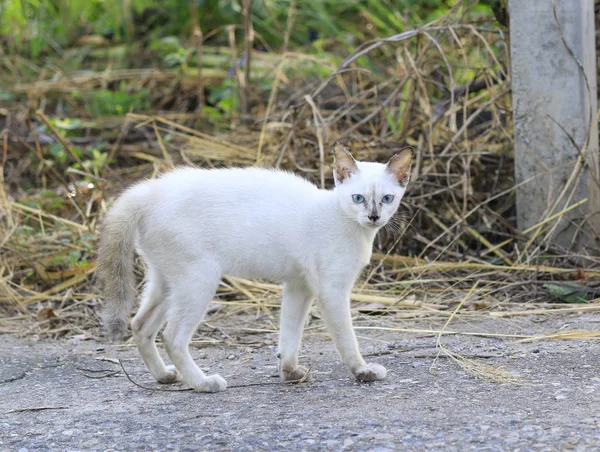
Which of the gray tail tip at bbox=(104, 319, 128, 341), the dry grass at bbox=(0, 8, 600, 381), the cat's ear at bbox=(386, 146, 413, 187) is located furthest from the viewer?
the dry grass at bbox=(0, 8, 600, 381)

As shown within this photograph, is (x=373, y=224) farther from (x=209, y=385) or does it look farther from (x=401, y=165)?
(x=209, y=385)

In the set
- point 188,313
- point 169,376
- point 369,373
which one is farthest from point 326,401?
point 169,376

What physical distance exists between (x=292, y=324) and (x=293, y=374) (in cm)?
22

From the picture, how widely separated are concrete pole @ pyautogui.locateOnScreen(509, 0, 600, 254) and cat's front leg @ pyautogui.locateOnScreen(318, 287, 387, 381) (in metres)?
1.91

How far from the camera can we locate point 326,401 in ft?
10.1

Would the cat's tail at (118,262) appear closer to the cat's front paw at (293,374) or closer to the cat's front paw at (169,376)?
the cat's front paw at (169,376)

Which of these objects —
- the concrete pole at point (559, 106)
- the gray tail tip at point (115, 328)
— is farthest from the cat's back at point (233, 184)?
the concrete pole at point (559, 106)

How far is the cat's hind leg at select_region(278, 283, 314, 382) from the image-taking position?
3.47 m

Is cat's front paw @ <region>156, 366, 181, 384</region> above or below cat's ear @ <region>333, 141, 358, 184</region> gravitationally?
below

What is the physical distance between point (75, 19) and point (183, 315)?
6241mm

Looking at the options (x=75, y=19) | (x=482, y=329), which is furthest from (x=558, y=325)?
(x=75, y=19)

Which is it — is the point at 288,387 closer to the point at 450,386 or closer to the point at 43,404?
the point at 450,386

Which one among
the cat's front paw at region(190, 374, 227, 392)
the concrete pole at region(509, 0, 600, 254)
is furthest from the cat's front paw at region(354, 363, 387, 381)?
the concrete pole at region(509, 0, 600, 254)

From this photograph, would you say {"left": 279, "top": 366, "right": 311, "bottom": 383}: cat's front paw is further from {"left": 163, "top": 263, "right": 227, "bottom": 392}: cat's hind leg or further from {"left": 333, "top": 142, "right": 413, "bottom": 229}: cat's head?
{"left": 333, "top": 142, "right": 413, "bottom": 229}: cat's head
